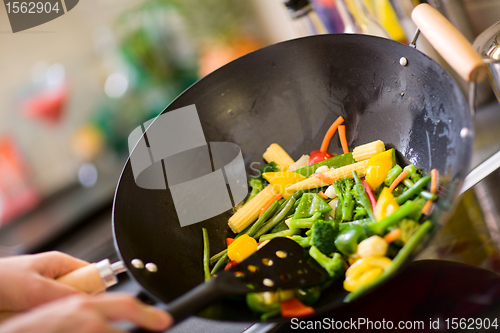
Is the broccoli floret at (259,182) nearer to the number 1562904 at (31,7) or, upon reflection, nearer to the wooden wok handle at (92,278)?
the wooden wok handle at (92,278)

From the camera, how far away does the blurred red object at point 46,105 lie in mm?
2107

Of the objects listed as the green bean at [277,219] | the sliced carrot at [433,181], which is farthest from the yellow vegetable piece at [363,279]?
the green bean at [277,219]

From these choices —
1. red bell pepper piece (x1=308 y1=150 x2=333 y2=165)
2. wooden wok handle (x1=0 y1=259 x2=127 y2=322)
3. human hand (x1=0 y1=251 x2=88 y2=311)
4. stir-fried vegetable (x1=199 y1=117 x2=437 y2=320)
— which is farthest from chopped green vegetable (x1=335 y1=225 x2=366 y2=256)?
human hand (x1=0 y1=251 x2=88 y2=311)

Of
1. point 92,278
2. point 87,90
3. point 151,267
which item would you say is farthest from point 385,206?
point 87,90

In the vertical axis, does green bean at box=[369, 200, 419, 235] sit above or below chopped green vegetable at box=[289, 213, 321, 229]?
above

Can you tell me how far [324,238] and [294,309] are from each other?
18 centimetres

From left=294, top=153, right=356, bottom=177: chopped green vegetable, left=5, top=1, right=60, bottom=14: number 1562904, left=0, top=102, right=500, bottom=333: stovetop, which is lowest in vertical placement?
left=0, top=102, right=500, bottom=333: stovetop

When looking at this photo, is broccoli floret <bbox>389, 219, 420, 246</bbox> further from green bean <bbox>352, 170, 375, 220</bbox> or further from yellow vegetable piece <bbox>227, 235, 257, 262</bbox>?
yellow vegetable piece <bbox>227, 235, 257, 262</bbox>

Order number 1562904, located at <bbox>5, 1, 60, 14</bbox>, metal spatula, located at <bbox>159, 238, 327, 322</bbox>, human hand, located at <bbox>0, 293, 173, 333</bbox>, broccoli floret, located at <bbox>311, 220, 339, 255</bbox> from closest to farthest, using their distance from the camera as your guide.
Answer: human hand, located at <bbox>0, 293, 173, 333</bbox>
metal spatula, located at <bbox>159, 238, 327, 322</bbox>
broccoli floret, located at <bbox>311, 220, 339, 255</bbox>
number 1562904, located at <bbox>5, 1, 60, 14</bbox>

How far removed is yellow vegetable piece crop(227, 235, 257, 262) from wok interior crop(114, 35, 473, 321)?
0.10 metres

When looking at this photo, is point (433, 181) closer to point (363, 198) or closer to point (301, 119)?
point (363, 198)

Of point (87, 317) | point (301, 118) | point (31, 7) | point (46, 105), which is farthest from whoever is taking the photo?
point (46, 105)

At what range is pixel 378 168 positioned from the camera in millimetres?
977

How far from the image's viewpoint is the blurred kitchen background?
209cm
